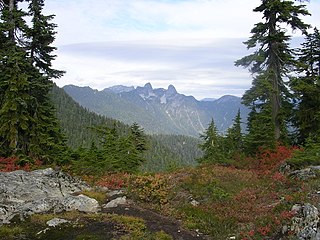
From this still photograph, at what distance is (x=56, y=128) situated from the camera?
25.9 m

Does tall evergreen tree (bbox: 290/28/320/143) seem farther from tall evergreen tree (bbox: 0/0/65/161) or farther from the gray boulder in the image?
tall evergreen tree (bbox: 0/0/65/161)

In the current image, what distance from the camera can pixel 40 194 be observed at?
728 inches

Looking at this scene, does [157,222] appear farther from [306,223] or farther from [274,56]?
[274,56]

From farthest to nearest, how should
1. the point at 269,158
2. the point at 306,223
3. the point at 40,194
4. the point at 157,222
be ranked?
the point at 269,158
the point at 40,194
the point at 157,222
the point at 306,223

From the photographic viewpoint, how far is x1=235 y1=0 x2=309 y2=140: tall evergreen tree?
26.6 metres

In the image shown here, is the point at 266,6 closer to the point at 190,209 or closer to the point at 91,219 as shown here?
the point at 190,209

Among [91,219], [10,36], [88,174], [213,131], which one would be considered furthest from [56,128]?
[213,131]

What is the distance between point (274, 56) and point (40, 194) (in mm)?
21592

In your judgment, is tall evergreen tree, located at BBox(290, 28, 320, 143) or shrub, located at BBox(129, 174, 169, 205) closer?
shrub, located at BBox(129, 174, 169, 205)

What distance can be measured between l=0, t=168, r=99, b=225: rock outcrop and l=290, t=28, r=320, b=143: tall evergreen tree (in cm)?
1733

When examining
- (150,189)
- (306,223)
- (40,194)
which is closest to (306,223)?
(306,223)

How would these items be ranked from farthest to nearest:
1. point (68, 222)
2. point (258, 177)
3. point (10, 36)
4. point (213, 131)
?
1. point (213, 131)
2. point (10, 36)
3. point (258, 177)
4. point (68, 222)

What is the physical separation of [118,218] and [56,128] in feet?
42.6

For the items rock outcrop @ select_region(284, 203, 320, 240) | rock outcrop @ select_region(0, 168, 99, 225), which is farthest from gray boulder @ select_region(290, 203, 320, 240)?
rock outcrop @ select_region(0, 168, 99, 225)
